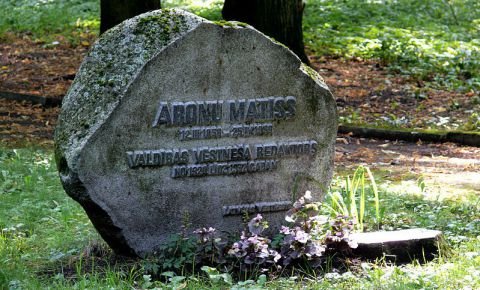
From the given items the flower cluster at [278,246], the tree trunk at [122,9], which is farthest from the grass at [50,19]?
the flower cluster at [278,246]

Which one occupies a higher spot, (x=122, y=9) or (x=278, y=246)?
(x=122, y=9)

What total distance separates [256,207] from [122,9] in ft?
25.2

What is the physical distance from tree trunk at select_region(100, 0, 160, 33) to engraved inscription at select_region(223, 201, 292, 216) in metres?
7.42

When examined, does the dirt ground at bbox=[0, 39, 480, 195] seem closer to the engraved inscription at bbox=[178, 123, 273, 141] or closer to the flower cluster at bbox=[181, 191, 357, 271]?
the flower cluster at bbox=[181, 191, 357, 271]

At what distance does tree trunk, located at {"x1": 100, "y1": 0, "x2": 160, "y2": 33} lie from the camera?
1359 cm

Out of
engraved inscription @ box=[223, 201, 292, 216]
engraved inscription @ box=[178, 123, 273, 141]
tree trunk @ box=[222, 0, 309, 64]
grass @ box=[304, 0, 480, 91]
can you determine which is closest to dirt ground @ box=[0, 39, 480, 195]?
grass @ box=[304, 0, 480, 91]

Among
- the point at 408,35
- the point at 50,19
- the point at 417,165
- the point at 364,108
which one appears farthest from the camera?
the point at 50,19

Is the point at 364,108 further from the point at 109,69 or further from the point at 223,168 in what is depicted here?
the point at 109,69

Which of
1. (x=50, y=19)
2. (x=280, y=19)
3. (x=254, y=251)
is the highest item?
(x=280, y=19)

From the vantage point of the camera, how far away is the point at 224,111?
6391mm

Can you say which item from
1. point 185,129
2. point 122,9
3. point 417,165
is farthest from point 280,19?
point 185,129

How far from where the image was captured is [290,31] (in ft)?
43.5

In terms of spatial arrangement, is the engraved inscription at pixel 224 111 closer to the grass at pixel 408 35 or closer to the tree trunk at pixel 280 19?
the tree trunk at pixel 280 19

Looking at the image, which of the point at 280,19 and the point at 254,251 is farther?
the point at 280,19
